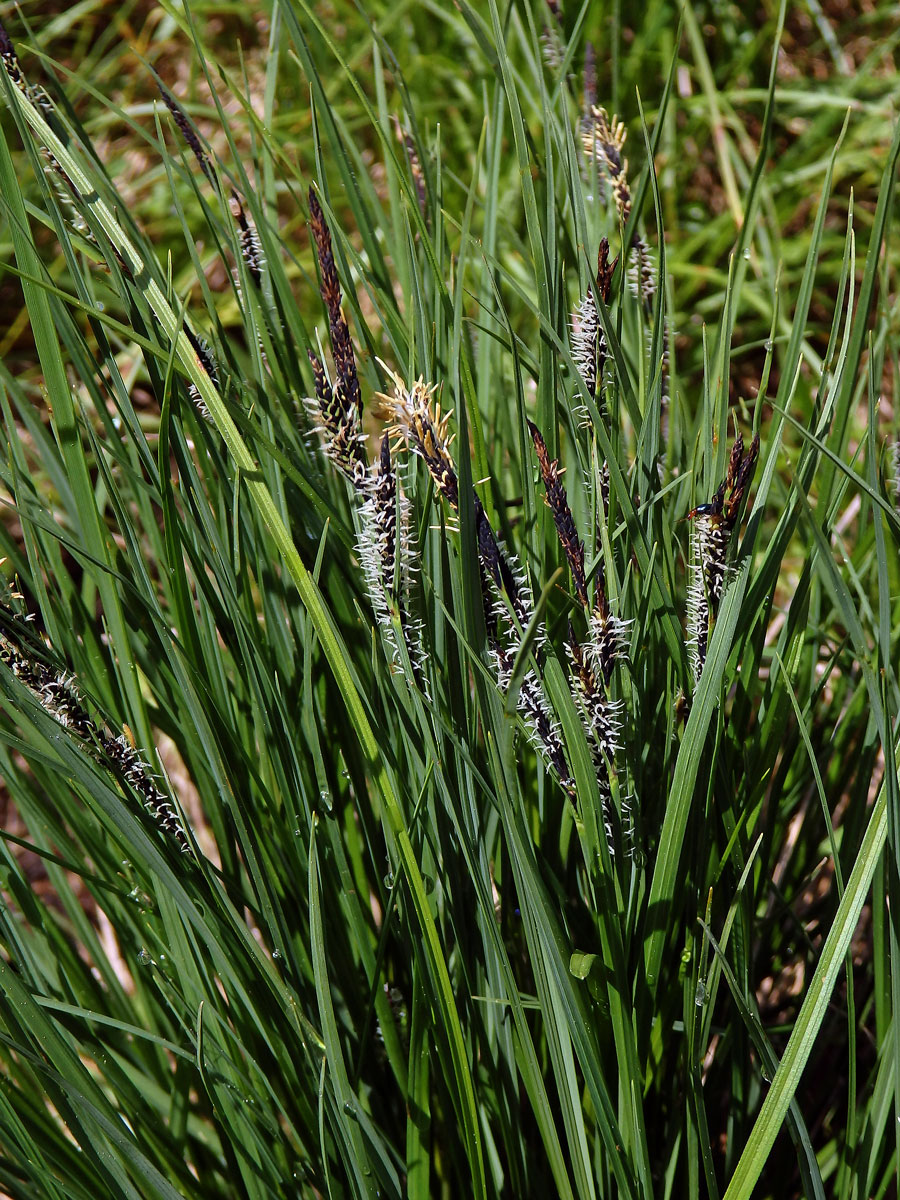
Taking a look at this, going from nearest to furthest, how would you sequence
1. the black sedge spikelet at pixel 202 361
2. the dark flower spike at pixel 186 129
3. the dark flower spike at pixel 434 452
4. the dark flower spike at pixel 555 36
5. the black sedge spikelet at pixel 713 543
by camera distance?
the dark flower spike at pixel 434 452, the black sedge spikelet at pixel 713 543, the black sedge spikelet at pixel 202 361, the dark flower spike at pixel 186 129, the dark flower spike at pixel 555 36

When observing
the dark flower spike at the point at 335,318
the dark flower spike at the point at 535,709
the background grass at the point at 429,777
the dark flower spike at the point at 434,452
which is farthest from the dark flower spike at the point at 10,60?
the dark flower spike at the point at 535,709

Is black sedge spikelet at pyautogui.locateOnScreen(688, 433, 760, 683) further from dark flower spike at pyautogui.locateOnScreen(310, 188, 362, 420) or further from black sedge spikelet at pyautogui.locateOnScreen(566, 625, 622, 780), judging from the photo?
dark flower spike at pyautogui.locateOnScreen(310, 188, 362, 420)

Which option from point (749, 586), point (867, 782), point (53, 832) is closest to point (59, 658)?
point (53, 832)

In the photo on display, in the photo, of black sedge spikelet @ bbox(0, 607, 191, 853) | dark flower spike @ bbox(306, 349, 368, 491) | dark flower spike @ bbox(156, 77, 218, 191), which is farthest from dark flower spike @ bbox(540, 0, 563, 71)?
black sedge spikelet @ bbox(0, 607, 191, 853)

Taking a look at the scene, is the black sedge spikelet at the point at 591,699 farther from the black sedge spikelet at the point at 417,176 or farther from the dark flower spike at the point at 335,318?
the black sedge spikelet at the point at 417,176

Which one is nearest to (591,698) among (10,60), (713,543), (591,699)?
(591,699)
